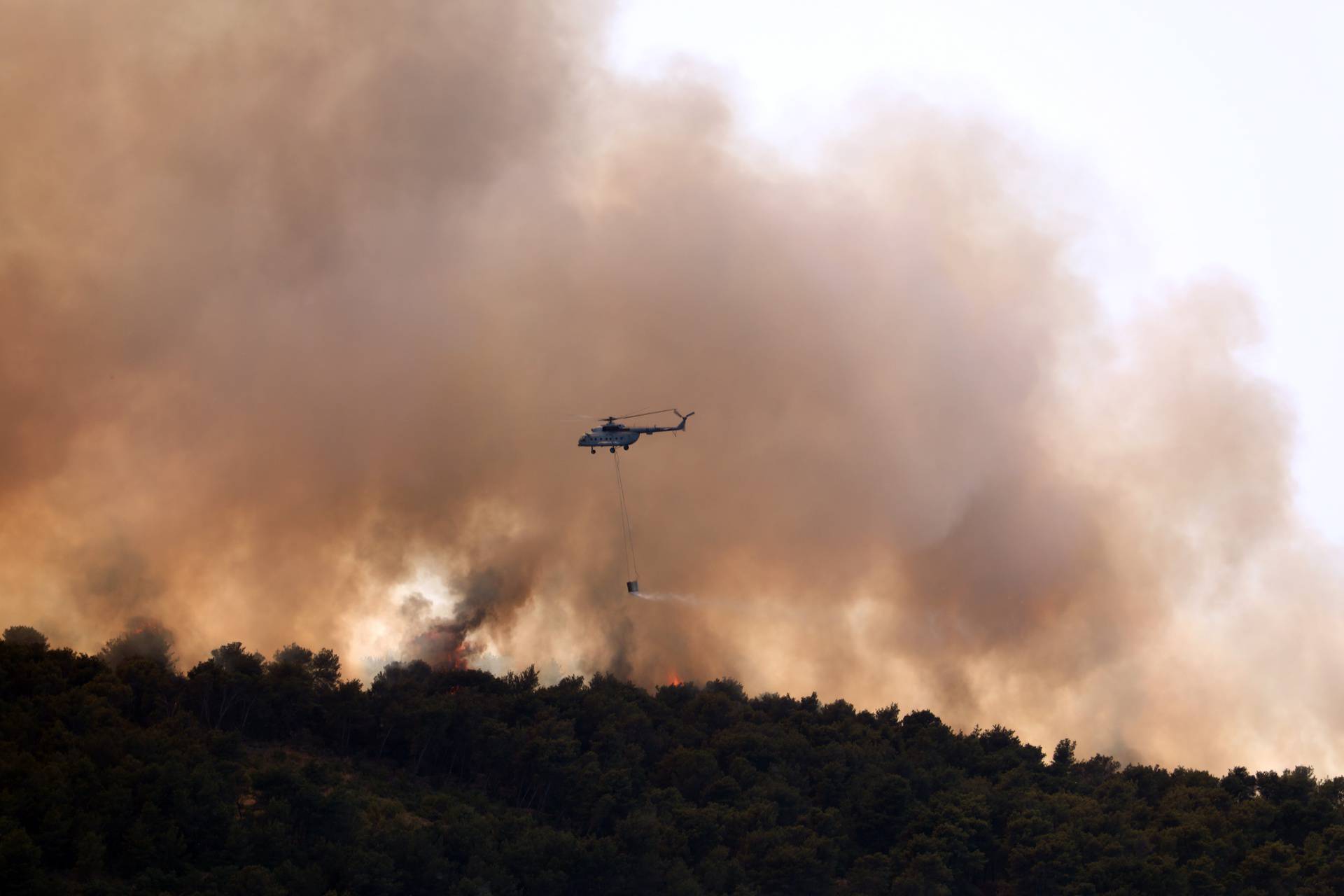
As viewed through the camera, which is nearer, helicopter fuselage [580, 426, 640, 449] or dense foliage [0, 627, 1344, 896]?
dense foliage [0, 627, 1344, 896]

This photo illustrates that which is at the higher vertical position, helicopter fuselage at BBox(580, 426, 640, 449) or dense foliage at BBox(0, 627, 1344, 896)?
helicopter fuselage at BBox(580, 426, 640, 449)

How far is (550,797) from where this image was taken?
7662 cm

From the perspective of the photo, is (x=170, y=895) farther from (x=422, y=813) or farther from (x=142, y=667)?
(x=142, y=667)

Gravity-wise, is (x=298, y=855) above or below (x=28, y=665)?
below

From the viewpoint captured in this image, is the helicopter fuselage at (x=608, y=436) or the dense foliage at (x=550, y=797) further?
the helicopter fuselage at (x=608, y=436)

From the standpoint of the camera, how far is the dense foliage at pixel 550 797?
55906mm

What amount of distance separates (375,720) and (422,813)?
35.6ft

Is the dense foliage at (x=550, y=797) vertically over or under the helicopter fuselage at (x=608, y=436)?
under

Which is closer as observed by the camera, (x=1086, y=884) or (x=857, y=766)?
(x=1086, y=884)

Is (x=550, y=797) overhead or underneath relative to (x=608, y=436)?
underneath

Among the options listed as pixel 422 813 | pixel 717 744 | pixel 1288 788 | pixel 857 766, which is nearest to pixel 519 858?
pixel 422 813

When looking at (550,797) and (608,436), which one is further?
(608,436)

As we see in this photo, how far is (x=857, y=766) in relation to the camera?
283 feet

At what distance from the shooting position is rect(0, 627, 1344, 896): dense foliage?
5591 cm
